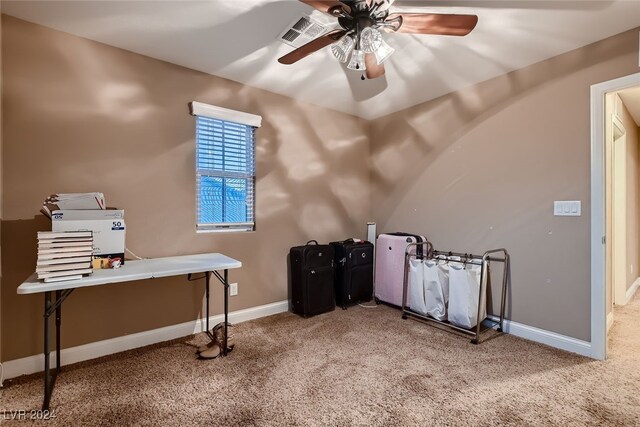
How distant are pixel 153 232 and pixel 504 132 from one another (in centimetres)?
329

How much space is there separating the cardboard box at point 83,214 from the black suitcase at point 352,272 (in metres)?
2.14

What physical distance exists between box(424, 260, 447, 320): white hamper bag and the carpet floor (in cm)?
28

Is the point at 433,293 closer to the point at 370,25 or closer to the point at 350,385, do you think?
the point at 350,385

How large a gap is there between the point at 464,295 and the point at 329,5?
2.45 m

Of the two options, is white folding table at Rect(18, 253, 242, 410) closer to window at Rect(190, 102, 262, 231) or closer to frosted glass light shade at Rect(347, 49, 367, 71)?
window at Rect(190, 102, 262, 231)

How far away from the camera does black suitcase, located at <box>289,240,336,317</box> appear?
3088 mm

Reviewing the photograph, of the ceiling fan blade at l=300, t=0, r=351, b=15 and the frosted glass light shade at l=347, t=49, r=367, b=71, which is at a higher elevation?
the ceiling fan blade at l=300, t=0, r=351, b=15

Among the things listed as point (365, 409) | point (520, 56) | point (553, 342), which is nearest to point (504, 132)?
point (520, 56)

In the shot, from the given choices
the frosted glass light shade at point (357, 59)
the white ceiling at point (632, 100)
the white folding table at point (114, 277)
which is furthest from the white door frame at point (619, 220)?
the white folding table at point (114, 277)

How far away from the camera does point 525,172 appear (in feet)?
8.64

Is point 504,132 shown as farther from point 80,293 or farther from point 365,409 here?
point 80,293

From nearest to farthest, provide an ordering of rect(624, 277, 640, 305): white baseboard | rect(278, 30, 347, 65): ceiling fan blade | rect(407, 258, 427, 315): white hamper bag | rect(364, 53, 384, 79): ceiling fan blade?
rect(278, 30, 347, 65): ceiling fan blade, rect(364, 53, 384, 79): ceiling fan blade, rect(407, 258, 427, 315): white hamper bag, rect(624, 277, 640, 305): white baseboard

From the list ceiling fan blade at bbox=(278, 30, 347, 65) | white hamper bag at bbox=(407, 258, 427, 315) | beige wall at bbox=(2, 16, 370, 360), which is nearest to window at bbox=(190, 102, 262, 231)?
beige wall at bbox=(2, 16, 370, 360)

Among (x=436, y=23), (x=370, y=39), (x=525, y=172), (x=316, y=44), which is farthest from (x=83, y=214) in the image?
(x=525, y=172)
